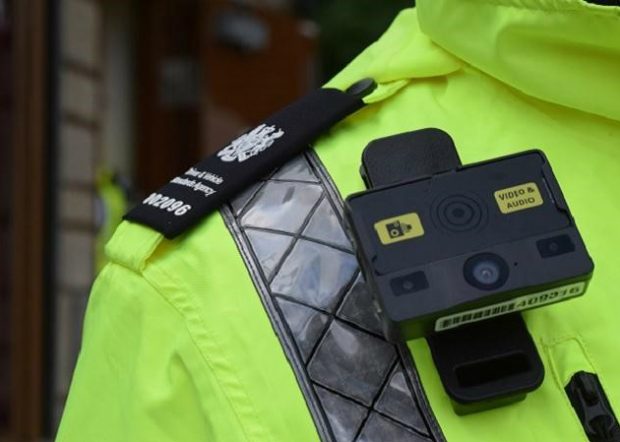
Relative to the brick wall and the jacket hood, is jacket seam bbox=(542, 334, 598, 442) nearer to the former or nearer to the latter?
the jacket hood

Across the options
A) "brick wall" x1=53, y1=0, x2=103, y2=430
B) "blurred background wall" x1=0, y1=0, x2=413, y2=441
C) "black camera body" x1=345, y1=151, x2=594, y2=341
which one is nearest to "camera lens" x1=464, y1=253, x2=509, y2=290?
"black camera body" x1=345, y1=151, x2=594, y2=341

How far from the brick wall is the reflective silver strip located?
3.19m

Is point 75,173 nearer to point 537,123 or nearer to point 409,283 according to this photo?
point 537,123

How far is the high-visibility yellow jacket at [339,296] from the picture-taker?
3.11 feet

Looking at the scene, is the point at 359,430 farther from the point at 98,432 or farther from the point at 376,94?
the point at 376,94

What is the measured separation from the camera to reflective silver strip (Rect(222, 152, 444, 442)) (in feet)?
3.09

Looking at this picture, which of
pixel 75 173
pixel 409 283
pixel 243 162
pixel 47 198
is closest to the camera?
pixel 409 283

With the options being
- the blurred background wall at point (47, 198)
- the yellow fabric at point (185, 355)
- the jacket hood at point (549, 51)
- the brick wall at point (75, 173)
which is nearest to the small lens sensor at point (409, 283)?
the yellow fabric at point (185, 355)

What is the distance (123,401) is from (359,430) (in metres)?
0.20

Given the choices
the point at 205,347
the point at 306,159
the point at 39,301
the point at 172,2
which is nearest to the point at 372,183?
the point at 306,159

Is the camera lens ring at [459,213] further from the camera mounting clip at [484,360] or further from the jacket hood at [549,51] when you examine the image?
the jacket hood at [549,51]

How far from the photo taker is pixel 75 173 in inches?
168

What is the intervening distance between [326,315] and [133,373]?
16cm

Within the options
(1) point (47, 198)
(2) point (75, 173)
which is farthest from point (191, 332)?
(2) point (75, 173)
